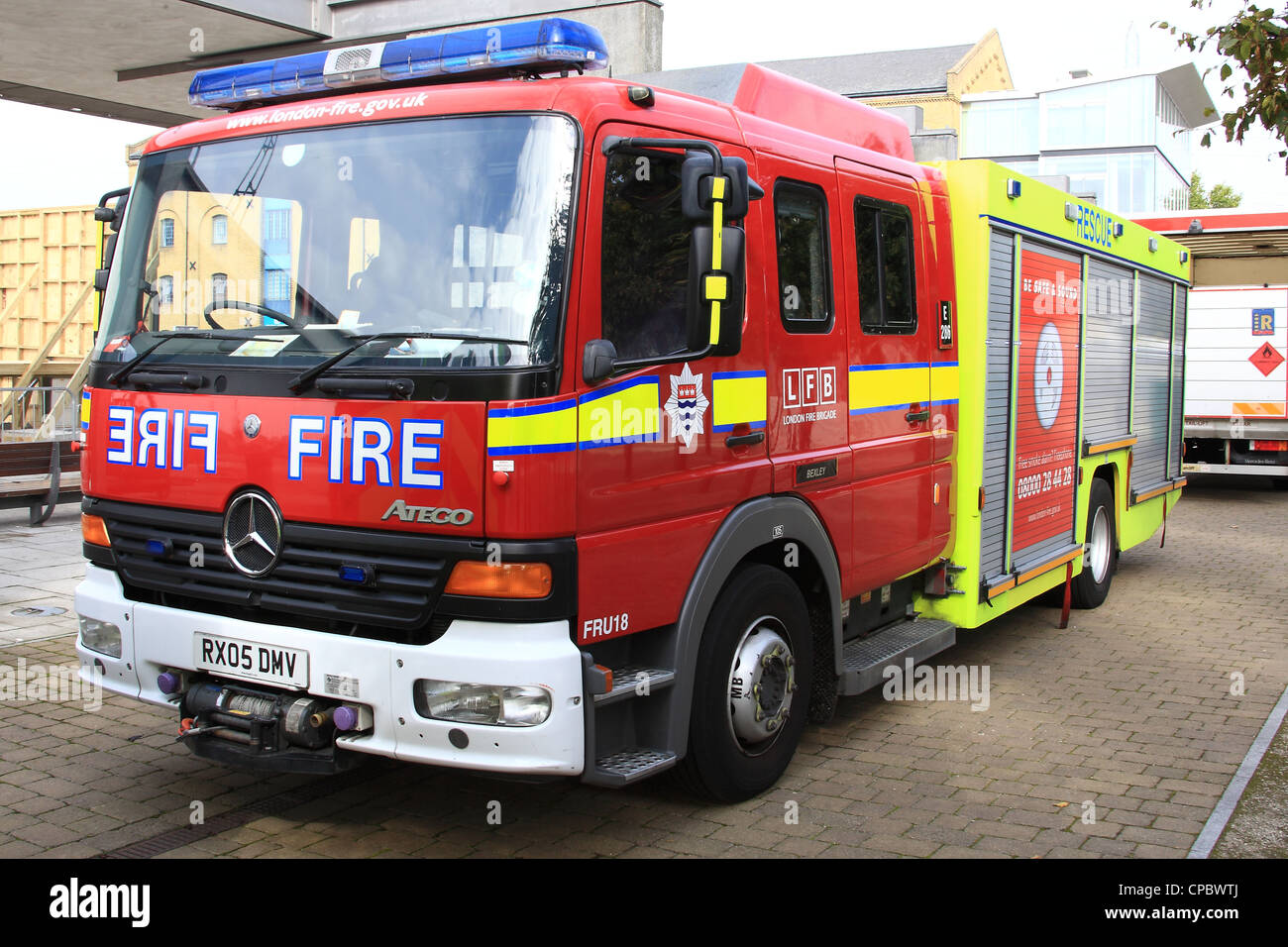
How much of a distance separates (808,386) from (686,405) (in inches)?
37.1

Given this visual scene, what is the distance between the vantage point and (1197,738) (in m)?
5.91

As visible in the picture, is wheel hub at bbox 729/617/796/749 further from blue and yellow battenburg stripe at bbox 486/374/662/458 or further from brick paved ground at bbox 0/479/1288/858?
blue and yellow battenburg stripe at bbox 486/374/662/458

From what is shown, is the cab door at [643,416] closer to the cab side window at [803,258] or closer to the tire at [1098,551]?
the cab side window at [803,258]

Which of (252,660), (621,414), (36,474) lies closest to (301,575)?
(252,660)

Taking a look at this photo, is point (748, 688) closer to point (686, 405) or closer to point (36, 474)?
point (686, 405)

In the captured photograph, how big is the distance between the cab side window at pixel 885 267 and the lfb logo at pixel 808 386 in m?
0.46

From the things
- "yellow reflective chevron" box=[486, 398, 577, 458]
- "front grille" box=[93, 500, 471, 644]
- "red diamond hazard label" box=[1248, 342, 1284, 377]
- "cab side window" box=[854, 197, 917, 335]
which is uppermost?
"cab side window" box=[854, 197, 917, 335]

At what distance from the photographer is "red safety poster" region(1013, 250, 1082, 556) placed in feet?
23.3

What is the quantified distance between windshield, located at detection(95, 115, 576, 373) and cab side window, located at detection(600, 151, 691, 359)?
0.72ft

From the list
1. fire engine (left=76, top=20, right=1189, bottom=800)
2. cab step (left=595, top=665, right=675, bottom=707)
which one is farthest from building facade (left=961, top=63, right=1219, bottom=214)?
cab step (left=595, top=665, right=675, bottom=707)

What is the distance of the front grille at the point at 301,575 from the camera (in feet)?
12.6

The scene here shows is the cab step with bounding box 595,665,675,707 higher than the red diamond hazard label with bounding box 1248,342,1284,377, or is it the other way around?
the red diamond hazard label with bounding box 1248,342,1284,377

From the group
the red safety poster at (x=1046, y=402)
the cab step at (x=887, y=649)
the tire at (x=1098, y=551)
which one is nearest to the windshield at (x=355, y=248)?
the cab step at (x=887, y=649)

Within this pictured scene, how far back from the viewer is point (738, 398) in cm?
461
